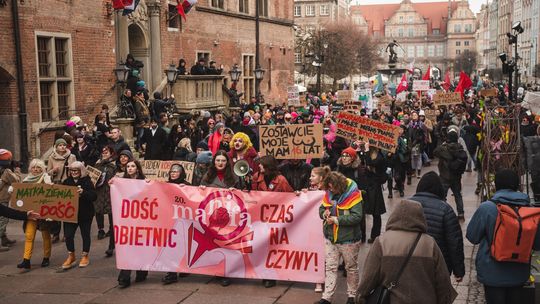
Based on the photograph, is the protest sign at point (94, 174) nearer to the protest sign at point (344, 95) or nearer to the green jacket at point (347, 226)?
the green jacket at point (347, 226)

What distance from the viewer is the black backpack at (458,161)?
12453 mm

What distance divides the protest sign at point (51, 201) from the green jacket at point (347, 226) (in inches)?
135

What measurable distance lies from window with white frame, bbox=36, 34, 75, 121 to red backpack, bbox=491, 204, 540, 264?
572 inches

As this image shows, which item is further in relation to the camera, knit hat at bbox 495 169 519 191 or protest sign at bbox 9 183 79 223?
protest sign at bbox 9 183 79 223

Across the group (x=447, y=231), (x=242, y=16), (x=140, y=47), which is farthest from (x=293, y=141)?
(x=242, y=16)

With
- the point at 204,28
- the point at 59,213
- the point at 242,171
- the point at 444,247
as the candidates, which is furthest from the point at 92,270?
the point at 204,28

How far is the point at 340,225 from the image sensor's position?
7.62 metres

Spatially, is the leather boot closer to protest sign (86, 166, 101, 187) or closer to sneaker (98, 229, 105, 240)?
protest sign (86, 166, 101, 187)

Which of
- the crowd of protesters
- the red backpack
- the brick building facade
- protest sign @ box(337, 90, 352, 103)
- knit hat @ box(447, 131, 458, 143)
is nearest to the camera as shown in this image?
the crowd of protesters

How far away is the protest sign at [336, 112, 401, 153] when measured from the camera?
12.0 m

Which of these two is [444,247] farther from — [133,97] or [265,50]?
[265,50]

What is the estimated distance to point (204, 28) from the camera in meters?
29.7

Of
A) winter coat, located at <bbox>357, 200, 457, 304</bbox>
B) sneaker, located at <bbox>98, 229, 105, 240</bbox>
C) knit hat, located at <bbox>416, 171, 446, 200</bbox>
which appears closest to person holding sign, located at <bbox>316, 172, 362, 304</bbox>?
knit hat, located at <bbox>416, 171, 446, 200</bbox>

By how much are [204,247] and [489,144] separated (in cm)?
515
